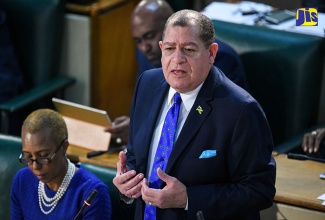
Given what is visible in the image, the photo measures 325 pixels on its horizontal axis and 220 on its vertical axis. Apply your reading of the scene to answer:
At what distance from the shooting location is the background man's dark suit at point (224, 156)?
238cm

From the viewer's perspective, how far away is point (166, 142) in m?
2.48

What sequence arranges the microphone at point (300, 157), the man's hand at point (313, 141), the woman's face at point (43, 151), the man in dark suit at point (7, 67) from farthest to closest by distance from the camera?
the man in dark suit at point (7, 67)
the man's hand at point (313, 141)
the microphone at point (300, 157)
the woman's face at point (43, 151)

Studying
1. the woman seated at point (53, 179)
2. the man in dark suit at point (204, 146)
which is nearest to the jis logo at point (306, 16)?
the man in dark suit at point (204, 146)

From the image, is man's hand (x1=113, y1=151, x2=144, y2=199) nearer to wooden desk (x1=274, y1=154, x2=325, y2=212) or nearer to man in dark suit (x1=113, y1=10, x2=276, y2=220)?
man in dark suit (x1=113, y1=10, x2=276, y2=220)

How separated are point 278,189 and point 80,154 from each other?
0.97 meters

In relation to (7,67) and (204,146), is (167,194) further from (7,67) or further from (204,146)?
(7,67)

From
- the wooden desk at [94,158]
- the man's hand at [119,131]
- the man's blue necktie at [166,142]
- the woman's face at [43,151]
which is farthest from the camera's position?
the man's hand at [119,131]

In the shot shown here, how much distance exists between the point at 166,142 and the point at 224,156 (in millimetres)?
189

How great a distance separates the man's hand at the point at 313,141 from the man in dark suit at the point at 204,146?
2.88 feet

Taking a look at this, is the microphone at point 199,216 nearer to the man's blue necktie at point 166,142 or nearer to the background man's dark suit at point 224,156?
the background man's dark suit at point 224,156

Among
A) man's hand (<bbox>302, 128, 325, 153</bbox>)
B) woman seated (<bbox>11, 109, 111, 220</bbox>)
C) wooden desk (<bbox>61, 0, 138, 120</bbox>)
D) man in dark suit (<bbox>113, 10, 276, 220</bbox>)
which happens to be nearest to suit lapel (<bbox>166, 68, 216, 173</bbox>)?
man in dark suit (<bbox>113, 10, 276, 220</bbox>)

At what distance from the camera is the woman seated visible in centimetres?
285

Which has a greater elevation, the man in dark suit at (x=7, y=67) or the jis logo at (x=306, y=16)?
the jis logo at (x=306, y=16)

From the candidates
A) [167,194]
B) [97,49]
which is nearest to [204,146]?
[167,194]
